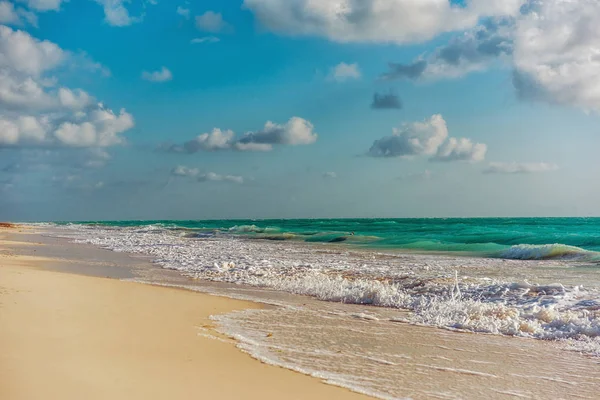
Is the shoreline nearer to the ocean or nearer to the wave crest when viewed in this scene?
the ocean

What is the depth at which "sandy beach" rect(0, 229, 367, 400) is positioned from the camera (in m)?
4.71

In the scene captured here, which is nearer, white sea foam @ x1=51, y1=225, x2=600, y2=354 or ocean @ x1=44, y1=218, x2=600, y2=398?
ocean @ x1=44, y1=218, x2=600, y2=398

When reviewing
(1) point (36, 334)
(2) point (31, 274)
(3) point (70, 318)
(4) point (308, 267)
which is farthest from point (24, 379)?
(4) point (308, 267)

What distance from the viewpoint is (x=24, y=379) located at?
4.71 metres

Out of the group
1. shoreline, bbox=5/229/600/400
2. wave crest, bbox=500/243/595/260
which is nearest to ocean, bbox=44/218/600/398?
shoreline, bbox=5/229/600/400

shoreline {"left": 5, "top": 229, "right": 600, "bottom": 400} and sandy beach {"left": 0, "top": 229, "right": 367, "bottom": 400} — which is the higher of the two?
sandy beach {"left": 0, "top": 229, "right": 367, "bottom": 400}

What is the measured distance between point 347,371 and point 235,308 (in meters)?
4.51

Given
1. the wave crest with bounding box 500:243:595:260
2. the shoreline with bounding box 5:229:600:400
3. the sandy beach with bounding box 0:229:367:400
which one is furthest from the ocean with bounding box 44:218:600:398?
the wave crest with bounding box 500:243:595:260

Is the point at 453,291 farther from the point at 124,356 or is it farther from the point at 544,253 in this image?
the point at 544,253

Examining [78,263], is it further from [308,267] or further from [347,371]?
A: [347,371]

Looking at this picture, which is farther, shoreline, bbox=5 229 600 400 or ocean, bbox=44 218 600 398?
ocean, bbox=44 218 600 398

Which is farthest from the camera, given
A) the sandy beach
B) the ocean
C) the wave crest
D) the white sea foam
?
the wave crest

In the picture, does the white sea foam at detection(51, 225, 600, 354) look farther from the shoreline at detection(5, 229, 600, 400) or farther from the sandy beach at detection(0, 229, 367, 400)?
the sandy beach at detection(0, 229, 367, 400)

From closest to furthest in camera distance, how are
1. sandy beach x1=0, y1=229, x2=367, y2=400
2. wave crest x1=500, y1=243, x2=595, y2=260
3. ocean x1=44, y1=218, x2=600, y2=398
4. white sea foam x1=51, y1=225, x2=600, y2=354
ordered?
sandy beach x1=0, y1=229, x2=367, y2=400
ocean x1=44, y1=218, x2=600, y2=398
white sea foam x1=51, y1=225, x2=600, y2=354
wave crest x1=500, y1=243, x2=595, y2=260
